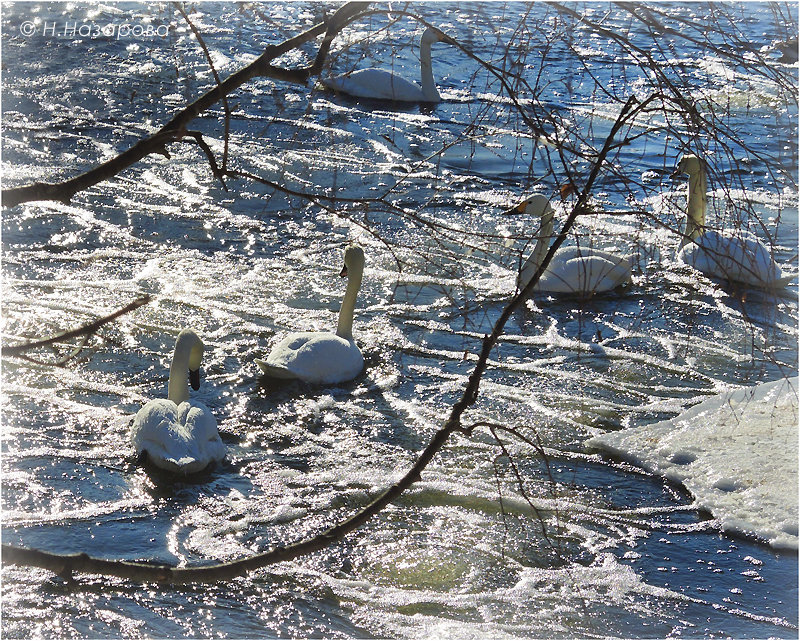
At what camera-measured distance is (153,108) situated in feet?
51.2

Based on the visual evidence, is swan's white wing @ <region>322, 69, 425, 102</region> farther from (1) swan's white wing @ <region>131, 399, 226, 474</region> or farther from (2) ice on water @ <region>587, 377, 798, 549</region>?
(1) swan's white wing @ <region>131, 399, 226, 474</region>

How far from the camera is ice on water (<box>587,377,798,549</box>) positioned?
21.8ft

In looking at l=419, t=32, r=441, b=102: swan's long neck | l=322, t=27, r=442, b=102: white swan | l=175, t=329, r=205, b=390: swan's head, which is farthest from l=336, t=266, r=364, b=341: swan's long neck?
l=419, t=32, r=441, b=102: swan's long neck

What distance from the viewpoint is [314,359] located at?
26.7 feet

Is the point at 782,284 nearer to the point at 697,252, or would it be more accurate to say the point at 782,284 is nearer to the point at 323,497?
the point at 697,252

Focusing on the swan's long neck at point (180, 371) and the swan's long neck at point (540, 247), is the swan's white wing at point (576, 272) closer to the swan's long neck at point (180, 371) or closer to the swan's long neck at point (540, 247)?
the swan's long neck at point (540, 247)

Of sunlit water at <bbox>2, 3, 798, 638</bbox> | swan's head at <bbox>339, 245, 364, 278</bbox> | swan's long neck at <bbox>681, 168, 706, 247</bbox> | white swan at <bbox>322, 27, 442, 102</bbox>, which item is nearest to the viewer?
swan's long neck at <bbox>681, 168, 706, 247</bbox>

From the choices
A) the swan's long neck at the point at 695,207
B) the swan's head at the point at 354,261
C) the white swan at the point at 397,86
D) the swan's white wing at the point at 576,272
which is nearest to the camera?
the swan's long neck at the point at 695,207

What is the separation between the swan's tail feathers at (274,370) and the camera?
804 cm

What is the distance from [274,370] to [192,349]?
0.74 m

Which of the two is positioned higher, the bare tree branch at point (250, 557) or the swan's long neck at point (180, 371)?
the bare tree branch at point (250, 557)

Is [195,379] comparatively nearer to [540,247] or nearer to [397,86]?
[540,247]

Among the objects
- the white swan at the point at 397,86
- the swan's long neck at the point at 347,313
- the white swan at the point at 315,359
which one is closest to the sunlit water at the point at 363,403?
the white swan at the point at 315,359

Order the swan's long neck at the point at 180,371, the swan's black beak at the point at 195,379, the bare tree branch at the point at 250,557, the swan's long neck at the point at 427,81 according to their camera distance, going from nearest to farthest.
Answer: the bare tree branch at the point at 250,557 < the swan's long neck at the point at 180,371 < the swan's black beak at the point at 195,379 < the swan's long neck at the point at 427,81
